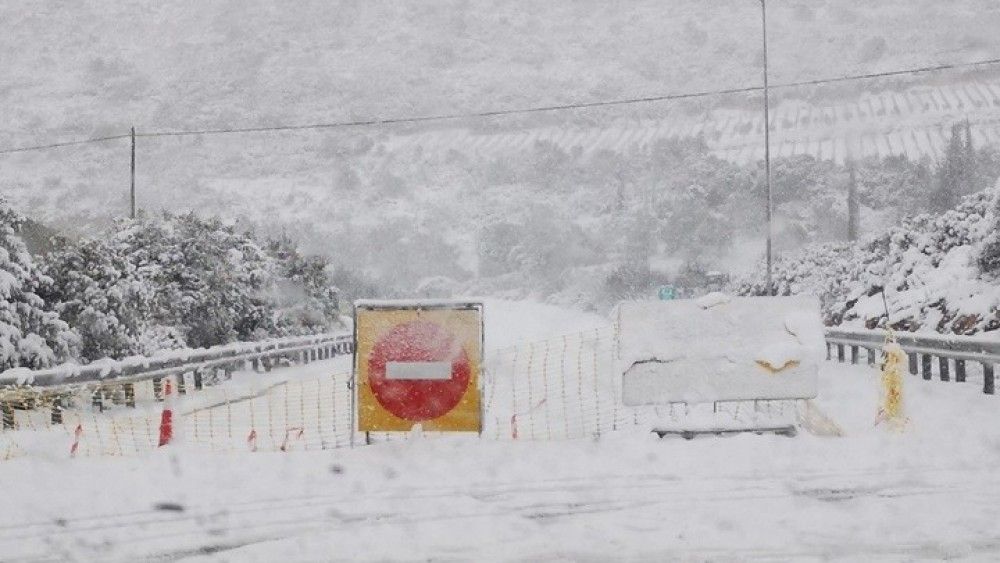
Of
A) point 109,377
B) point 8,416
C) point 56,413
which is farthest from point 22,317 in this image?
point 8,416

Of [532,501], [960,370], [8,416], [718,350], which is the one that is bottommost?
[532,501]

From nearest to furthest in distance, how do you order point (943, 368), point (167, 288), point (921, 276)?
1. point (943, 368)
2. point (921, 276)
3. point (167, 288)

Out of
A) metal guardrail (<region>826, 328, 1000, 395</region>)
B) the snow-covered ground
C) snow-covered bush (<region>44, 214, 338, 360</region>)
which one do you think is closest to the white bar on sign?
the snow-covered ground

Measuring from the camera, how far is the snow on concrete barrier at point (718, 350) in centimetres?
1072

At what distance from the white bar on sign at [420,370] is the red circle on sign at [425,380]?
0.12ft

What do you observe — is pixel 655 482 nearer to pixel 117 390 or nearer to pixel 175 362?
pixel 117 390

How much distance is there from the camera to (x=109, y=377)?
1769 cm

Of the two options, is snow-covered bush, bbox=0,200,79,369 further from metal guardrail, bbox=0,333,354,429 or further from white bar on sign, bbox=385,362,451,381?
white bar on sign, bbox=385,362,451,381

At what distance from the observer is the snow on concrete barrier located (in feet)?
35.2

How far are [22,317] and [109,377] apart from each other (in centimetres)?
281

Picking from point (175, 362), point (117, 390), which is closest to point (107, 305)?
point (175, 362)

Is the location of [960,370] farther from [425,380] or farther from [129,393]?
[129,393]

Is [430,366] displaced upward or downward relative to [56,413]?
upward

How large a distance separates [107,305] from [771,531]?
18857 mm
